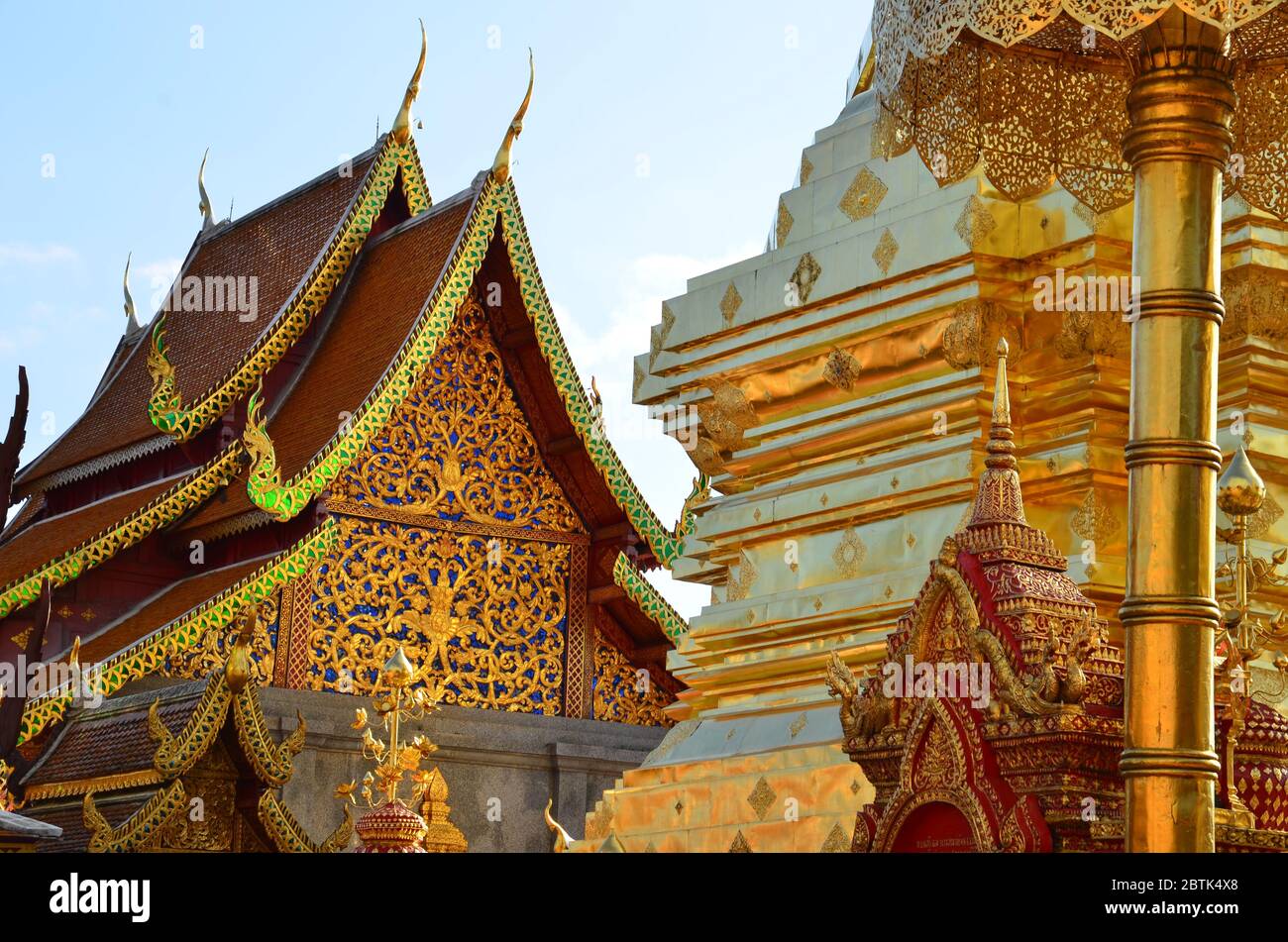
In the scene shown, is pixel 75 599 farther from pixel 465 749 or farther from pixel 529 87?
pixel 529 87

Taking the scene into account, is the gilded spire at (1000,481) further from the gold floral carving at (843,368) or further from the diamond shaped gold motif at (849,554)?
the gold floral carving at (843,368)

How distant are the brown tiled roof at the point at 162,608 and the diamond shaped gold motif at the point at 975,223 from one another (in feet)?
16.9

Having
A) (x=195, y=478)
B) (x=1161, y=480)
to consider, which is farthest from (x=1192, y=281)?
(x=195, y=478)

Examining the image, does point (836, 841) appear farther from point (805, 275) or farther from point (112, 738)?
point (112, 738)

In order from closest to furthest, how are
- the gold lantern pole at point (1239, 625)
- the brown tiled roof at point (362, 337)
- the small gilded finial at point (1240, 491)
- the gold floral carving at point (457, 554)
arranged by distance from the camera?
the gold lantern pole at point (1239, 625) → the small gilded finial at point (1240, 491) → the gold floral carving at point (457, 554) → the brown tiled roof at point (362, 337)

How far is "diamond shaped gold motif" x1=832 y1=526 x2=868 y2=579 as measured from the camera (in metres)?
6.70

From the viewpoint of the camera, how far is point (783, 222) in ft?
24.1

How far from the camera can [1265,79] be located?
403 cm

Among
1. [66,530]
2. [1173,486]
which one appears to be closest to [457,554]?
[66,530]

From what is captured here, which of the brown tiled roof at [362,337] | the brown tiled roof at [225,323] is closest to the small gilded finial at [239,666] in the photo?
the brown tiled roof at [362,337]

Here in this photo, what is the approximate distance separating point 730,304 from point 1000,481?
9.49 feet

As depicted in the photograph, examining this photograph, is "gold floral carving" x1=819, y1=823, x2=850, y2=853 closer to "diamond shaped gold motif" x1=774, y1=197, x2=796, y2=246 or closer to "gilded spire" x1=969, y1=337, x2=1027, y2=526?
"gilded spire" x1=969, y1=337, x2=1027, y2=526

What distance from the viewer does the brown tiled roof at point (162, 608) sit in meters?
10.5

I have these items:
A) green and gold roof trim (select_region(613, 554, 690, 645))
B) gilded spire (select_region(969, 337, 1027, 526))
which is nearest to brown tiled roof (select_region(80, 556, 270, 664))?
green and gold roof trim (select_region(613, 554, 690, 645))
